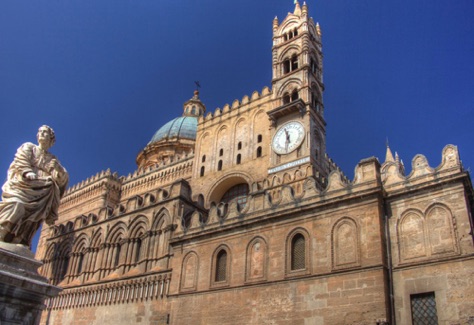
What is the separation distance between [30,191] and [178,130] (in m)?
44.1

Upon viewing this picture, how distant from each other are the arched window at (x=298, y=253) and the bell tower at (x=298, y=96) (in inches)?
381

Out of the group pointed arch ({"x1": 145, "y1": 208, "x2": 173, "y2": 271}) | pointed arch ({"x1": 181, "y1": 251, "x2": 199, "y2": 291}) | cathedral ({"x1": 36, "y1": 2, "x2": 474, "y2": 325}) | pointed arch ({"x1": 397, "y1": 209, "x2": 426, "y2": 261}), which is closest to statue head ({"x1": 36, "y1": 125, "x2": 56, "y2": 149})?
cathedral ({"x1": 36, "y1": 2, "x2": 474, "y2": 325})

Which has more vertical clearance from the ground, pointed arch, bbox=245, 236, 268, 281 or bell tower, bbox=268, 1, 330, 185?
bell tower, bbox=268, 1, 330, 185

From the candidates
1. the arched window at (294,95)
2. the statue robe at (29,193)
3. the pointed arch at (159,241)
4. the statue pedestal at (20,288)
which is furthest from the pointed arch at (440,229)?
the arched window at (294,95)

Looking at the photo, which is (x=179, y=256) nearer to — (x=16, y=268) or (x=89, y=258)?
(x=89, y=258)

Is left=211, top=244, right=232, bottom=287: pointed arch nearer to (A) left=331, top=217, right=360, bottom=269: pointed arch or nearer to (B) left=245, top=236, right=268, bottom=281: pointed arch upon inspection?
(B) left=245, top=236, right=268, bottom=281: pointed arch

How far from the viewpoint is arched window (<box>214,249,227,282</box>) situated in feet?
76.4

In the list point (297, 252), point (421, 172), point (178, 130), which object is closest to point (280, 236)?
point (297, 252)

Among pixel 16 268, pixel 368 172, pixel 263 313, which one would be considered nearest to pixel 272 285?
pixel 263 313

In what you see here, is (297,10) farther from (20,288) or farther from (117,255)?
(20,288)

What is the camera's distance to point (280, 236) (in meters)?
21.8

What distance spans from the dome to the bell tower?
17.3 metres

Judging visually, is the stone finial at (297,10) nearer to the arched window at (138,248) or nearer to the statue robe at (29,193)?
the arched window at (138,248)

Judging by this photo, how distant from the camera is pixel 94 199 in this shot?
4488 cm
